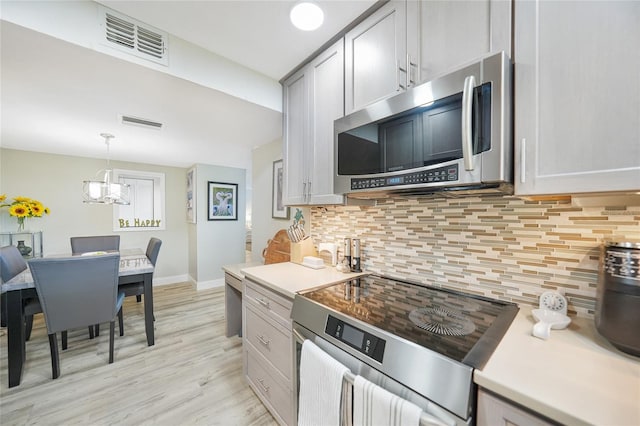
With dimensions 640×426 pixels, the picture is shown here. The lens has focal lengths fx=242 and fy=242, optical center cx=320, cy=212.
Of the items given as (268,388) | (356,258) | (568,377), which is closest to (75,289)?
(268,388)

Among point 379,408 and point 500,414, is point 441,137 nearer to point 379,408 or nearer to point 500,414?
point 500,414

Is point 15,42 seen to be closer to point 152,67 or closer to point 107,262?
point 152,67

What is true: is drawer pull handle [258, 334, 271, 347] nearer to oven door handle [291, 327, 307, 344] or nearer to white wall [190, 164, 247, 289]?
oven door handle [291, 327, 307, 344]

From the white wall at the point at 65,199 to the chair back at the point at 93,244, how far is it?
2.95 feet

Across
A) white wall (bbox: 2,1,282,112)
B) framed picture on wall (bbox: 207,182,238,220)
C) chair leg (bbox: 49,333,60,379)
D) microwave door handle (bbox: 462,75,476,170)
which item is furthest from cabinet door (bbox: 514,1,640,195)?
framed picture on wall (bbox: 207,182,238,220)

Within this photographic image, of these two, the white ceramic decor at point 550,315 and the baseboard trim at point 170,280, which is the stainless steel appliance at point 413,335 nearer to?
the white ceramic decor at point 550,315

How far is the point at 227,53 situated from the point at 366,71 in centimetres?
101

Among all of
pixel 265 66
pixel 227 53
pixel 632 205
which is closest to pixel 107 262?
pixel 227 53

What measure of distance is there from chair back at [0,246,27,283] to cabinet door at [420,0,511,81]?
3435 mm

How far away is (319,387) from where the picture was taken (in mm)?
993

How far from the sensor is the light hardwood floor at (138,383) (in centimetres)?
158

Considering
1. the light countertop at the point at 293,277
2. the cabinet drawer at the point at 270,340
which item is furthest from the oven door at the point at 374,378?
the light countertop at the point at 293,277

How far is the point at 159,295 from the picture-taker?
3891 mm

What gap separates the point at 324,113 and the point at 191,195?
3739 mm
